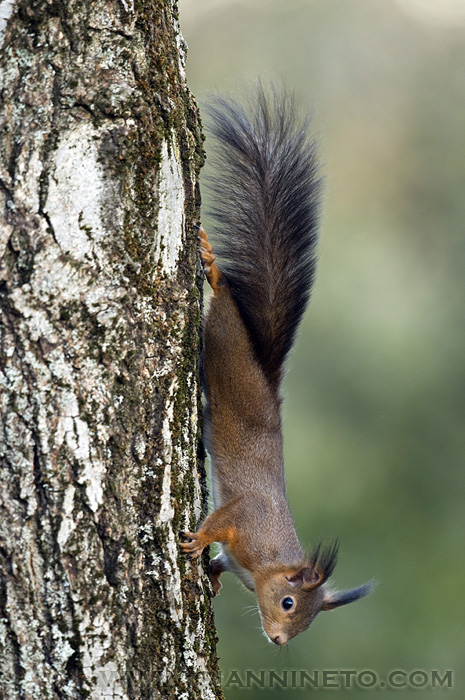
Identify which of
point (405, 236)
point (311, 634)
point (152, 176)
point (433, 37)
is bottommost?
point (311, 634)

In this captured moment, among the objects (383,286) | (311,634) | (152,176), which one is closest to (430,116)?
(383,286)

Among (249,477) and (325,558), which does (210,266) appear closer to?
(249,477)

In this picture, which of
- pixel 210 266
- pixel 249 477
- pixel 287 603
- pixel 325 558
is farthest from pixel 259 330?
pixel 287 603

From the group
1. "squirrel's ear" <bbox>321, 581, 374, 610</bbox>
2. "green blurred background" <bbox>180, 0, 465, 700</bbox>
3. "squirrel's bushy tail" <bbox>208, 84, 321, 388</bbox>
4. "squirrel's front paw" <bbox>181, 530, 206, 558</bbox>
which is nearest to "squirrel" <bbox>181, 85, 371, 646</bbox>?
"squirrel's bushy tail" <bbox>208, 84, 321, 388</bbox>

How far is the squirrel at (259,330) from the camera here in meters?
2.05

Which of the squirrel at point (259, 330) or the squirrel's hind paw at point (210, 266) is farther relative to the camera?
the squirrel at point (259, 330)

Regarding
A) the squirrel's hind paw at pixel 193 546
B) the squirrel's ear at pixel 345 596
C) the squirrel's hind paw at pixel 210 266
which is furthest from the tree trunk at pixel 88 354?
the squirrel's ear at pixel 345 596

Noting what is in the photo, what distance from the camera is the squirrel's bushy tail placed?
1988 millimetres

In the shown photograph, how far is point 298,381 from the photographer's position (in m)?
4.35

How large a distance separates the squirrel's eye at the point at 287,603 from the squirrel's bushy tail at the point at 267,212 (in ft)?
2.08

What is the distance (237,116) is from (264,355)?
657 millimetres

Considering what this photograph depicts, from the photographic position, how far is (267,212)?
6.98 feet

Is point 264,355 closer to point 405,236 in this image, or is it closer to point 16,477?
point 16,477

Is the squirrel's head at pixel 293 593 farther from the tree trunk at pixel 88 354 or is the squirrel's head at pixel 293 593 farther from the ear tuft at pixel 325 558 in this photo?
the tree trunk at pixel 88 354
